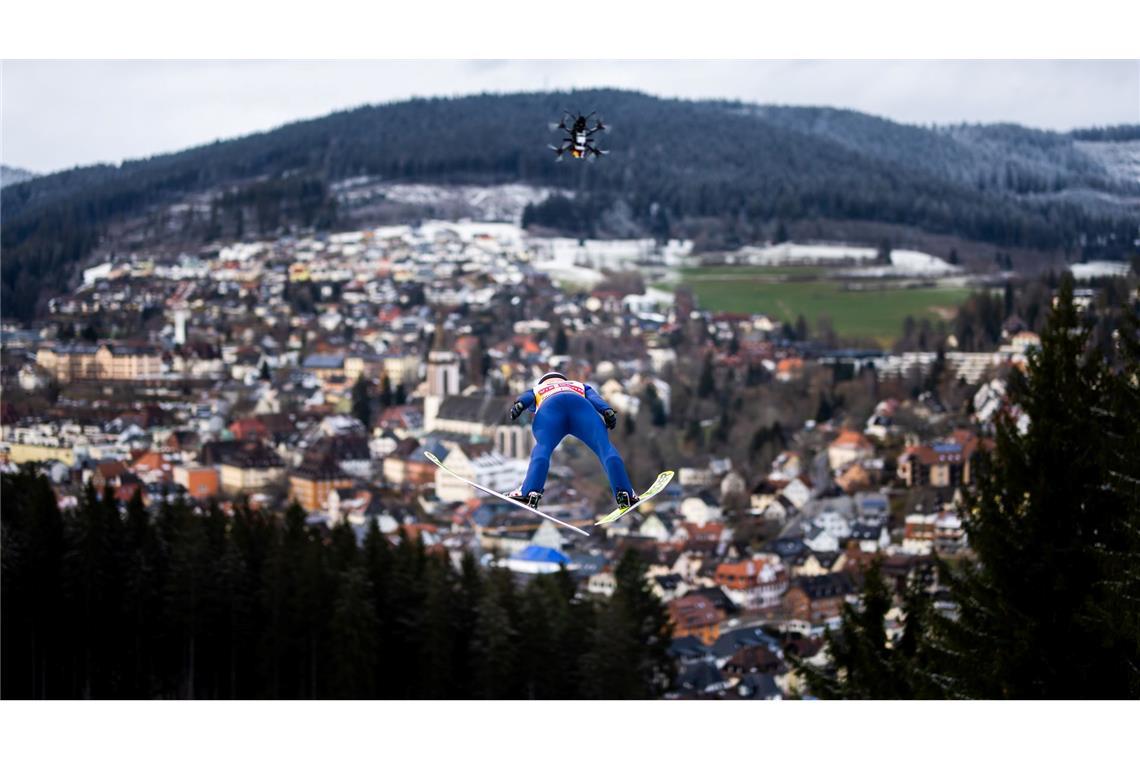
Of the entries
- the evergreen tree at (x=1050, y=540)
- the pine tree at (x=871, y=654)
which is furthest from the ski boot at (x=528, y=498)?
the pine tree at (x=871, y=654)

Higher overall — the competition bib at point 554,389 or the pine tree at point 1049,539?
the competition bib at point 554,389

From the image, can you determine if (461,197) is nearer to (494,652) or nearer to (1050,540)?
(494,652)

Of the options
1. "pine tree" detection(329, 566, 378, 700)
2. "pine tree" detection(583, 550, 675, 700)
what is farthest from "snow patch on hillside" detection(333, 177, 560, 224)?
"pine tree" detection(329, 566, 378, 700)

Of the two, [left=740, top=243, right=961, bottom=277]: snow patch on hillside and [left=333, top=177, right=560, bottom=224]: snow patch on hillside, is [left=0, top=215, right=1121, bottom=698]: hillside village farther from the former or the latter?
[left=740, top=243, right=961, bottom=277]: snow patch on hillside

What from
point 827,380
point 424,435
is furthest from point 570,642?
point 827,380

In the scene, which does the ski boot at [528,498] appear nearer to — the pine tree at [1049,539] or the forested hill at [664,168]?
the pine tree at [1049,539]

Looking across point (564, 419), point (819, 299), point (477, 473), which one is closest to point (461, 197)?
point (819, 299)
